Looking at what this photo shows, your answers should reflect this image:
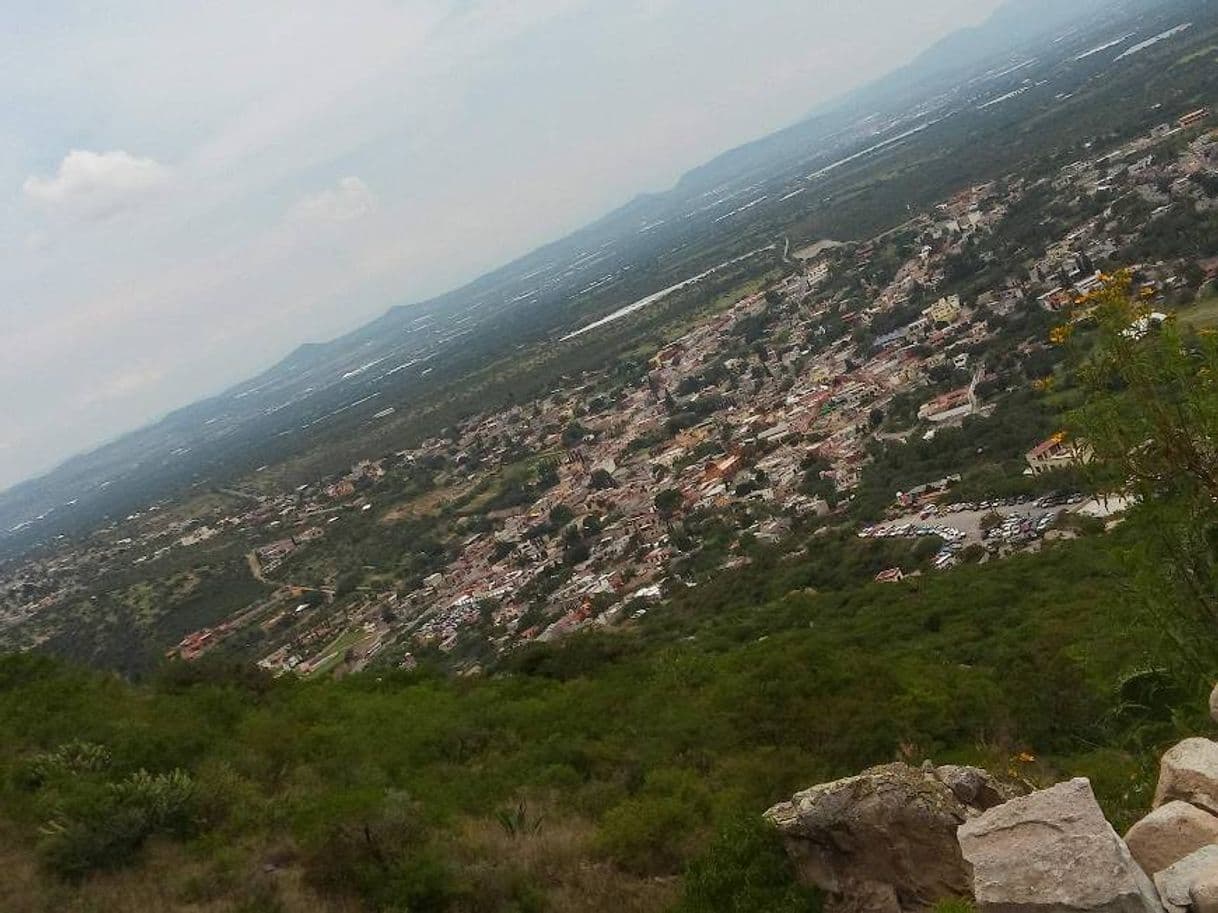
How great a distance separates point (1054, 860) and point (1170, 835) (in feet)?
2.49

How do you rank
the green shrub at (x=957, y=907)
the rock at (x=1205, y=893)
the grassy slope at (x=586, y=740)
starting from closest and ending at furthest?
the rock at (x=1205, y=893) < the green shrub at (x=957, y=907) < the grassy slope at (x=586, y=740)

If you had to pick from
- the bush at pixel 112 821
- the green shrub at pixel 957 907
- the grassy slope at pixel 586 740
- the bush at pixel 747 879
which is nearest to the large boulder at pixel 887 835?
the bush at pixel 747 879

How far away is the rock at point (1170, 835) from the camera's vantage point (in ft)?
13.0

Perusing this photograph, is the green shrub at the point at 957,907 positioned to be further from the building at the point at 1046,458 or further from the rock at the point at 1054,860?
the building at the point at 1046,458

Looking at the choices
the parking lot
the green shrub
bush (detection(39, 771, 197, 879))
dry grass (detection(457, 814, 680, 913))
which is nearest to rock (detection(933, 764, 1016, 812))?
the green shrub

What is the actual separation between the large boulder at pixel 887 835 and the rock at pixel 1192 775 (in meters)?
1.09

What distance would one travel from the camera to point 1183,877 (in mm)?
3660

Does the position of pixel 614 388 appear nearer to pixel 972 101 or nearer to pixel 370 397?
pixel 370 397

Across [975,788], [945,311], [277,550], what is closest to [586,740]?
[975,788]

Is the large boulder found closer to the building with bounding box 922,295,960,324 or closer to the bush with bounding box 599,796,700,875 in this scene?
the bush with bounding box 599,796,700,875

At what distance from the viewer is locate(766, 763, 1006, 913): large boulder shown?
5.05m

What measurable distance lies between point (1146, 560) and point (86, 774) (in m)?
10.7

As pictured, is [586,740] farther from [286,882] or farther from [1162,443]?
[1162,443]

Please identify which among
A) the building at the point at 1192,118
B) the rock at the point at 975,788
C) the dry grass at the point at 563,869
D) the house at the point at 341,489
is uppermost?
the rock at the point at 975,788
